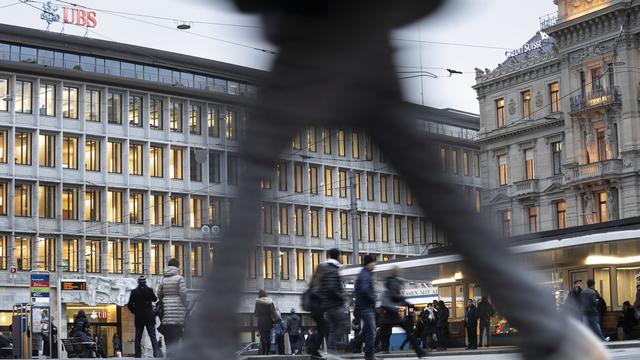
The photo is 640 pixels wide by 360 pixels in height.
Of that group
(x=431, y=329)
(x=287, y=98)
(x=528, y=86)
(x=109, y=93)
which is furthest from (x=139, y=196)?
(x=287, y=98)

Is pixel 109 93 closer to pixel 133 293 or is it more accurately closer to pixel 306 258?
pixel 306 258

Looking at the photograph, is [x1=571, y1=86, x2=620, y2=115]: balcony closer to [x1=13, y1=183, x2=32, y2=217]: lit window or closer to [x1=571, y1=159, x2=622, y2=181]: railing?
[x1=571, y1=159, x2=622, y2=181]: railing

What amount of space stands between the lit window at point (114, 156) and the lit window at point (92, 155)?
72 cm

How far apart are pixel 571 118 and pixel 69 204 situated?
28.5m

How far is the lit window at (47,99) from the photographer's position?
66.6m

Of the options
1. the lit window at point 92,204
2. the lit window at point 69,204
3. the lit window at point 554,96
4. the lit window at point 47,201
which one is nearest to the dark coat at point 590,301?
the lit window at point 554,96

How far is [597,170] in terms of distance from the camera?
59.4 m

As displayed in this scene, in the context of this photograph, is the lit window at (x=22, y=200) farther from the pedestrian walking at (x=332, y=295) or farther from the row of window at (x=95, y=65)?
the pedestrian walking at (x=332, y=295)

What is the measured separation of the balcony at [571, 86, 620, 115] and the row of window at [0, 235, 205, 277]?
22.2 metres

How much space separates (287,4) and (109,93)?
68053 millimetres

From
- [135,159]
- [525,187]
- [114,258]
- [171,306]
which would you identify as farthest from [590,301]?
[135,159]

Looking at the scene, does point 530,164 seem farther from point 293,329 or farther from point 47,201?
point 293,329

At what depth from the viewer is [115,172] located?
229 feet

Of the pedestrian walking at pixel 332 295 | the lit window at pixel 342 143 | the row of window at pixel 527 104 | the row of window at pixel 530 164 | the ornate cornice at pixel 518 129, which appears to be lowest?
the pedestrian walking at pixel 332 295
